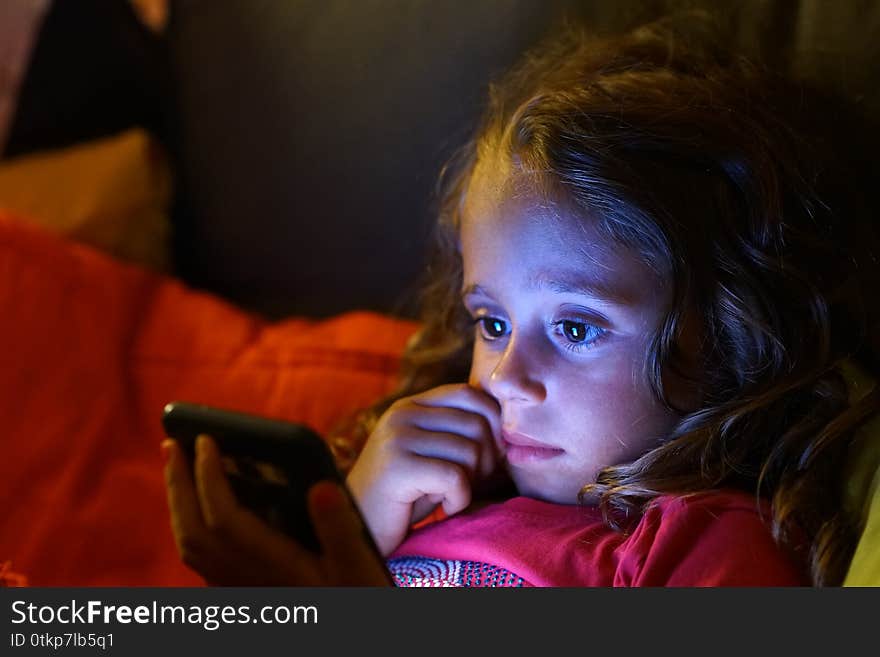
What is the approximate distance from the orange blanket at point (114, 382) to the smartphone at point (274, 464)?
0.63ft

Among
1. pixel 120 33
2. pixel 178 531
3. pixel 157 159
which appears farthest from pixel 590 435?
pixel 120 33

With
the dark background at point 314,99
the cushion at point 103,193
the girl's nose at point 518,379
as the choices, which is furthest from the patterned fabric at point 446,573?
the cushion at point 103,193

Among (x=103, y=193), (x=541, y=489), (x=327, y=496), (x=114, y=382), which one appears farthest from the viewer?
(x=103, y=193)

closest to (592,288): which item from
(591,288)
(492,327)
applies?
(591,288)

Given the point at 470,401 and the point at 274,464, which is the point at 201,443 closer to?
the point at 274,464

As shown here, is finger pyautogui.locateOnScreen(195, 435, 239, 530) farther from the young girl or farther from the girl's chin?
the girl's chin

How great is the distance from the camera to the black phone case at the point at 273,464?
59 centimetres

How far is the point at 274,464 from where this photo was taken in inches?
23.8

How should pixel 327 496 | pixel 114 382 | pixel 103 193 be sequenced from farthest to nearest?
pixel 103 193 → pixel 114 382 → pixel 327 496

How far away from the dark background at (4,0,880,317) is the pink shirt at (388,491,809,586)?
0.36 m

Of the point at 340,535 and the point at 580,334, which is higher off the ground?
the point at 580,334

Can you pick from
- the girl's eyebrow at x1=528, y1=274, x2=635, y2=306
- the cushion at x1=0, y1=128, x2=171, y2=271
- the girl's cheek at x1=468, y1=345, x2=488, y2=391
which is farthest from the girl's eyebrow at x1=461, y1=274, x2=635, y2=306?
the cushion at x1=0, y1=128, x2=171, y2=271

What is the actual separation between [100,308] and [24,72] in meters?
0.33

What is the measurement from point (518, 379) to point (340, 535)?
0.49 ft
